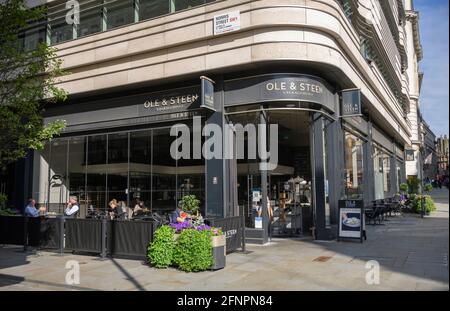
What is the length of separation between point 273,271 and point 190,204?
5.61 m

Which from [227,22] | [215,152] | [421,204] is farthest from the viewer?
[421,204]

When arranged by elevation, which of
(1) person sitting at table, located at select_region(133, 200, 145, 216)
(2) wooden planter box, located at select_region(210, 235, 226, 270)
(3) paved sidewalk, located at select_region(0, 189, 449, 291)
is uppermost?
(1) person sitting at table, located at select_region(133, 200, 145, 216)

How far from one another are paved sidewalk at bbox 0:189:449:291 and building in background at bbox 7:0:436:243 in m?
2.59

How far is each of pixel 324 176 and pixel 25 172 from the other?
45.7ft

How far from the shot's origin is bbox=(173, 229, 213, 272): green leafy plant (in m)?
9.32

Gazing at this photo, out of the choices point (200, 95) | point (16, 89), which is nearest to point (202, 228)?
point (200, 95)

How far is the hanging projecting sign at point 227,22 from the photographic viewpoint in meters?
13.7

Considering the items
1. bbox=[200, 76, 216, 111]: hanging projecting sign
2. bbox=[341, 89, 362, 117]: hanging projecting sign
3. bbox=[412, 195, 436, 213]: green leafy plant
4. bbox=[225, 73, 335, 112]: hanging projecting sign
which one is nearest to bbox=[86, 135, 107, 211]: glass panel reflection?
bbox=[200, 76, 216, 111]: hanging projecting sign

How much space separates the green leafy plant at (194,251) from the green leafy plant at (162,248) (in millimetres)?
198

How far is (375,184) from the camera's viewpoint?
26922 millimetres

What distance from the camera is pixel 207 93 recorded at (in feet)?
46.1

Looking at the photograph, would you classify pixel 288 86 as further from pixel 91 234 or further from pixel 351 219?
pixel 91 234

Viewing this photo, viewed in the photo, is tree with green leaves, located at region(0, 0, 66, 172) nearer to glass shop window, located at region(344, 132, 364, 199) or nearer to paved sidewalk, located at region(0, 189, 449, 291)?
paved sidewalk, located at region(0, 189, 449, 291)
